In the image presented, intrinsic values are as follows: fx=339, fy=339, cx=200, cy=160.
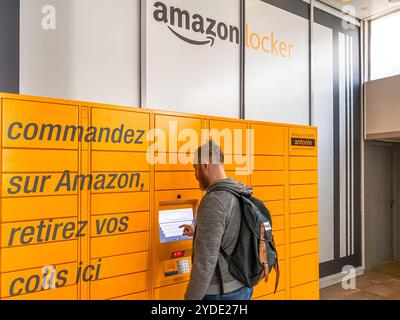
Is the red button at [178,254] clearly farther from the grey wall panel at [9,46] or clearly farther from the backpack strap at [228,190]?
the grey wall panel at [9,46]

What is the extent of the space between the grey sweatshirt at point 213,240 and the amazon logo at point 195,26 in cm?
193

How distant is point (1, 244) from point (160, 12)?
225cm

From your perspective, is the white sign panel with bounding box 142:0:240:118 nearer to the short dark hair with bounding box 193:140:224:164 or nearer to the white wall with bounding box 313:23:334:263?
the short dark hair with bounding box 193:140:224:164

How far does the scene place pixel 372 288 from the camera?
14.1 feet

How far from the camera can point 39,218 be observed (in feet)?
6.28

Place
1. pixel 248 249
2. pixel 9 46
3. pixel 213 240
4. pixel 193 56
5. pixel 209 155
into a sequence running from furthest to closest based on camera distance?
pixel 193 56, pixel 9 46, pixel 209 155, pixel 248 249, pixel 213 240

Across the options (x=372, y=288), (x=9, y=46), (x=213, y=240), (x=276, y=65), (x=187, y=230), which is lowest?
(x=372, y=288)

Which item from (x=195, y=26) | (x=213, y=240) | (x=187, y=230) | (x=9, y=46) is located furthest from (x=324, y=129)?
(x=9, y=46)

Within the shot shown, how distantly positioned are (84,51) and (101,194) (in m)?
1.18

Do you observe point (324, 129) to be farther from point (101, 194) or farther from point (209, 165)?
point (101, 194)


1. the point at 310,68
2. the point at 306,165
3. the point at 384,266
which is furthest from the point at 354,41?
the point at 384,266

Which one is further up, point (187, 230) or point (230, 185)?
point (230, 185)

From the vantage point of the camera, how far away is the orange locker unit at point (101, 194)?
6.11 ft
